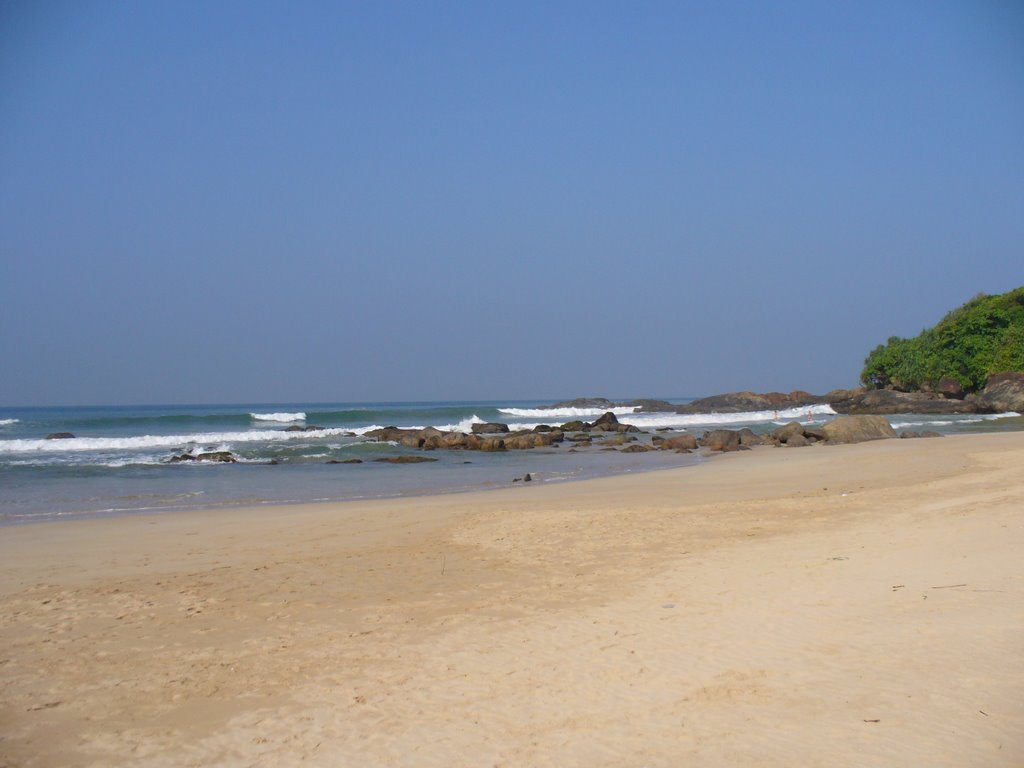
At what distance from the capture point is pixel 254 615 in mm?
7094

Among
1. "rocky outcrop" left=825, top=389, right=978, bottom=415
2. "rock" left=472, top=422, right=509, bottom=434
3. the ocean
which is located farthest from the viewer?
"rocky outcrop" left=825, top=389, right=978, bottom=415

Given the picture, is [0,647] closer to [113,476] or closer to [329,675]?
[329,675]

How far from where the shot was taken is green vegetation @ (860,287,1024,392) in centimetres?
5490

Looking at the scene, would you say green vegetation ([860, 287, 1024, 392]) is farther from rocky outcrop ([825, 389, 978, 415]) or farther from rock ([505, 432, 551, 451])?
rock ([505, 432, 551, 451])

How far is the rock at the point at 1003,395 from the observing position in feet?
159

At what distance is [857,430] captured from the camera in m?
28.8

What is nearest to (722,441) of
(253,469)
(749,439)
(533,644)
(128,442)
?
(749,439)

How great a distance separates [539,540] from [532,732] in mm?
5900

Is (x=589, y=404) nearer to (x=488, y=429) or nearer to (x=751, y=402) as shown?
(x=751, y=402)

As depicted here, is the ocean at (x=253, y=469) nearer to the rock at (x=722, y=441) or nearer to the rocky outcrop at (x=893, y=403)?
the rock at (x=722, y=441)

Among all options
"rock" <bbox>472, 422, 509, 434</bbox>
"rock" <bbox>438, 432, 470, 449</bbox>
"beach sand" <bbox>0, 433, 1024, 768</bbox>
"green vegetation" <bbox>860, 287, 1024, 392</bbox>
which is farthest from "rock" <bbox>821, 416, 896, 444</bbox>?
"green vegetation" <bbox>860, 287, 1024, 392</bbox>

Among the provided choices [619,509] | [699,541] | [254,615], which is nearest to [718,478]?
[619,509]

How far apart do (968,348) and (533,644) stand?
60856mm

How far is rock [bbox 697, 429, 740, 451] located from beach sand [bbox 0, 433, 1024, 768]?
16921mm
